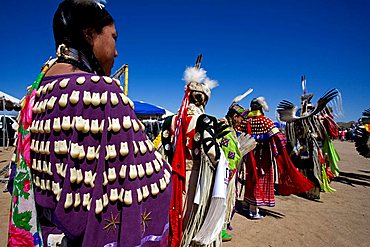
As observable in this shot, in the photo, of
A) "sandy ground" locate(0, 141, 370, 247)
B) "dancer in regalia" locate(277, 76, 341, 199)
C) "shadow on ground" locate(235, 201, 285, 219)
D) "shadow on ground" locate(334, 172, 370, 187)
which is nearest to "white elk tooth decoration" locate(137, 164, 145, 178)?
"sandy ground" locate(0, 141, 370, 247)

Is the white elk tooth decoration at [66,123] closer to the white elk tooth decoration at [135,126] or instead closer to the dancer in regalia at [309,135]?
the white elk tooth decoration at [135,126]

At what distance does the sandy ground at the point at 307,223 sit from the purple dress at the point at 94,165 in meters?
3.36

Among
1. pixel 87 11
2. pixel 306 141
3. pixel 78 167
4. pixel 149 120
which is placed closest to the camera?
pixel 78 167

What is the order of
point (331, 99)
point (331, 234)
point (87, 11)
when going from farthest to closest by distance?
point (331, 99)
point (331, 234)
point (87, 11)

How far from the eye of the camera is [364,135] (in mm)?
7289

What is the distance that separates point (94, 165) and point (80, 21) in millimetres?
573

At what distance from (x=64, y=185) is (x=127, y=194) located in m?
0.21

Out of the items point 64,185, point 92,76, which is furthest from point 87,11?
point 64,185

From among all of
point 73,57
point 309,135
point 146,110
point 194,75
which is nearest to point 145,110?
point 146,110

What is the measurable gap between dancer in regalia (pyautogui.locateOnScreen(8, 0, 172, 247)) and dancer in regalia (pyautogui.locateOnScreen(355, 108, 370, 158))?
8.35 m

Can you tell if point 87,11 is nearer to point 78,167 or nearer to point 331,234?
point 78,167

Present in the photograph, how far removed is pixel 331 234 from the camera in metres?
4.03

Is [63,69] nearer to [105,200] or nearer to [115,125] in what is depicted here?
[115,125]

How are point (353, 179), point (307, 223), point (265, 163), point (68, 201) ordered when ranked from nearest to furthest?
point (68, 201) < point (307, 223) < point (265, 163) < point (353, 179)
